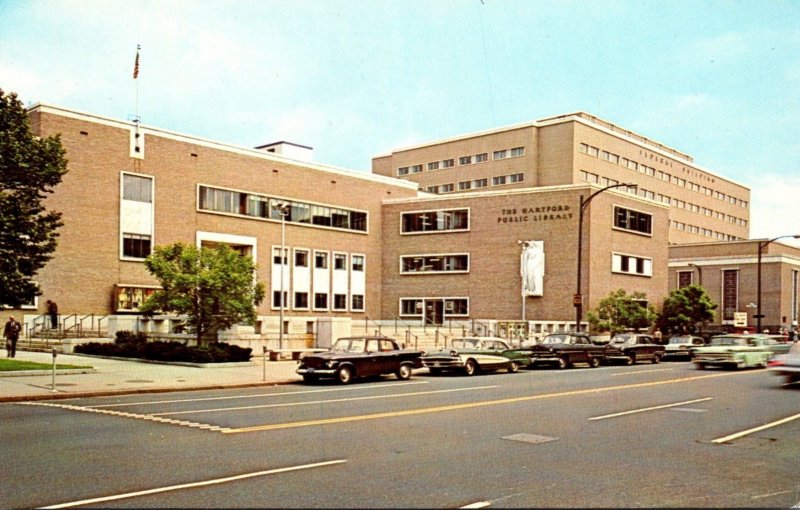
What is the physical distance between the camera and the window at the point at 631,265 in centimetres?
6062

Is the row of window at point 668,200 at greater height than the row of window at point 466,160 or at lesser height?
lesser

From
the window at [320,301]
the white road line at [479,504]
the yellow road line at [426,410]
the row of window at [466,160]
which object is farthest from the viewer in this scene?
the row of window at [466,160]

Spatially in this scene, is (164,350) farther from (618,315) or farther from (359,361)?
(618,315)

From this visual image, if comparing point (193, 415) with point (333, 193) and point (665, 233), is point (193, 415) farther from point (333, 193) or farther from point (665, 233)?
point (665, 233)

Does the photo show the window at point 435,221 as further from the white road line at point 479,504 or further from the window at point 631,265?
the white road line at point 479,504

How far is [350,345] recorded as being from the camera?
80.1ft

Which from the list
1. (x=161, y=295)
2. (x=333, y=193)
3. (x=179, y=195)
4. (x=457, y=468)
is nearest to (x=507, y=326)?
(x=333, y=193)

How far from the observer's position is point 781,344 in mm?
35094

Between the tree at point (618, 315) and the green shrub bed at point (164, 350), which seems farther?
the tree at point (618, 315)

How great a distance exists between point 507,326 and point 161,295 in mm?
31517

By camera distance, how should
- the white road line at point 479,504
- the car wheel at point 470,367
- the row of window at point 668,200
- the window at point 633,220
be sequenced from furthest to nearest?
the row of window at point 668,200 → the window at point 633,220 → the car wheel at point 470,367 → the white road line at point 479,504

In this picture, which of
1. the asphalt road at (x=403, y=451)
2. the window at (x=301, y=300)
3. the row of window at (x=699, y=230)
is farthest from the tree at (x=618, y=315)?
the row of window at (x=699, y=230)

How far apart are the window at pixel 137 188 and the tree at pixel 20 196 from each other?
2413 cm

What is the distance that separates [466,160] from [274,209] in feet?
136
